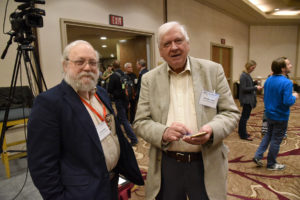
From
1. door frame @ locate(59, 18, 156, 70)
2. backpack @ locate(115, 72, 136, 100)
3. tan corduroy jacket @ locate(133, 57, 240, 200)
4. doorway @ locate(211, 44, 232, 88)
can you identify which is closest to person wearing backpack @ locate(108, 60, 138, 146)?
backpack @ locate(115, 72, 136, 100)

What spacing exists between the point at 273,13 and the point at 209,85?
10.4 metres

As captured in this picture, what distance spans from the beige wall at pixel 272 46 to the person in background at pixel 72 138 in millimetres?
10866

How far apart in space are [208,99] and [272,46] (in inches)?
449

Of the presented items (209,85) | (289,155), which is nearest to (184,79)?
(209,85)

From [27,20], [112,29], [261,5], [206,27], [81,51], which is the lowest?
[81,51]

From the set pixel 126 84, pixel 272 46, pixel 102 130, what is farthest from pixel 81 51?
→ pixel 272 46

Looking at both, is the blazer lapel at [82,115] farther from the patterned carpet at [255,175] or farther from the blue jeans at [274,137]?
the blue jeans at [274,137]

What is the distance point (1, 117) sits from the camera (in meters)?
2.37

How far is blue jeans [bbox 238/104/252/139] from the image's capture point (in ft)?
11.7

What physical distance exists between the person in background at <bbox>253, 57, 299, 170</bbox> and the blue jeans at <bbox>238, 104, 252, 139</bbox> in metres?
0.99

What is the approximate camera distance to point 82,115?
3.52 feet

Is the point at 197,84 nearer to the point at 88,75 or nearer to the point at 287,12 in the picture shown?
the point at 88,75

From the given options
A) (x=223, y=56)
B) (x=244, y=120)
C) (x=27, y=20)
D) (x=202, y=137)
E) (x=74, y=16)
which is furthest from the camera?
(x=223, y=56)

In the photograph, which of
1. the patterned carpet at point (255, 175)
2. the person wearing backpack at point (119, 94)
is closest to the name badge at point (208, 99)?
the patterned carpet at point (255, 175)
